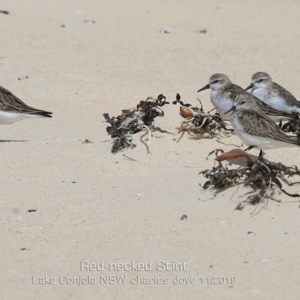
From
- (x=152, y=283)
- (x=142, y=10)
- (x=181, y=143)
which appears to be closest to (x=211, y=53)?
(x=142, y=10)

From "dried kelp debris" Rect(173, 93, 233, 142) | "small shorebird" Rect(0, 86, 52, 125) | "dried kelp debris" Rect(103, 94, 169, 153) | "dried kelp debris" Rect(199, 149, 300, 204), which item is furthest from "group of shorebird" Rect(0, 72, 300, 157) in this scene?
"dried kelp debris" Rect(103, 94, 169, 153)

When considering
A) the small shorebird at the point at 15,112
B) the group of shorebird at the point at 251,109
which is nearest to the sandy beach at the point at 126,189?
the small shorebird at the point at 15,112

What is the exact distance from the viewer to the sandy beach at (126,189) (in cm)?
560

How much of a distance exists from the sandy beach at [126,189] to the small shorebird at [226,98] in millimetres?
884

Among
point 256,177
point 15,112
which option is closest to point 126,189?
point 256,177

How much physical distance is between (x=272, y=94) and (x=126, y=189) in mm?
3625

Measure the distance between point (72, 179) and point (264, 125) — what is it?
73.1 inches

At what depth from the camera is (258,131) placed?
7.52 m

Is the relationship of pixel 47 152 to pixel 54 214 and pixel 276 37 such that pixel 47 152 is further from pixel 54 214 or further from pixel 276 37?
pixel 276 37

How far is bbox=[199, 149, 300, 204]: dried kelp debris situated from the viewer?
6.57 meters

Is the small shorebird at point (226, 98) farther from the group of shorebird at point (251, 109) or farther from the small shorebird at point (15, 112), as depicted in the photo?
the small shorebird at point (15, 112)

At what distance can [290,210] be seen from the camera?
21.6 ft

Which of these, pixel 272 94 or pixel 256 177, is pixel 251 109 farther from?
pixel 272 94

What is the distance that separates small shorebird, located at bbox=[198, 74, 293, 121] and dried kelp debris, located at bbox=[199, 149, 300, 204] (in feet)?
7.33
